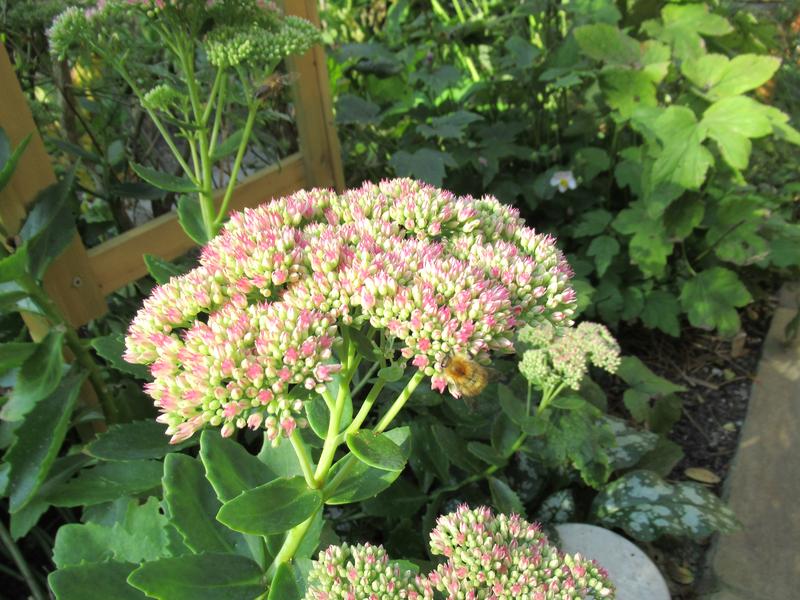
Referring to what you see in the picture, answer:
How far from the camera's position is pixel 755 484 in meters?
1.81

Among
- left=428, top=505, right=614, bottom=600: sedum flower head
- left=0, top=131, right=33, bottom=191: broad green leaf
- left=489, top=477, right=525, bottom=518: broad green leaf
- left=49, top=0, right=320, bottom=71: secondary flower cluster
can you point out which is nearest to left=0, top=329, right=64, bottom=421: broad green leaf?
left=0, top=131, right=33, bottom=191: broad green leaf

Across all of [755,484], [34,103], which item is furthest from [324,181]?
[755,484]

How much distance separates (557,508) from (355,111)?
138cm

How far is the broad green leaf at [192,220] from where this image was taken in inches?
48.5

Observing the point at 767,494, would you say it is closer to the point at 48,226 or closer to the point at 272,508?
the point at 272,508

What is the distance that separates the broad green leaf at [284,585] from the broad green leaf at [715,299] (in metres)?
1.70

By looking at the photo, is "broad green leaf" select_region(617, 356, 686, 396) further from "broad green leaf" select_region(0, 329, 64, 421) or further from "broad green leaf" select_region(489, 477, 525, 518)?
"broad green leaf" select_region(0, 329, 64, 421)

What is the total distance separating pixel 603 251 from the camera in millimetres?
2139

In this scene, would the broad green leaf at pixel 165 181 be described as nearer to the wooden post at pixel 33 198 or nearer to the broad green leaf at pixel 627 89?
the wooden post at pixel 33 198

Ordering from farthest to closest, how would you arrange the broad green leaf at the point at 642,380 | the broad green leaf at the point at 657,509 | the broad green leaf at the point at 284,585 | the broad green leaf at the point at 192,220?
the broad green leaf at the point at 642,380, the broad green leaf at the point at 657,509, the broad green leaf at the point at 192,220, the broad green leaf at the point at 284,585

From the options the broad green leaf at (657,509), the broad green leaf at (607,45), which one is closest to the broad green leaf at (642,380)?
the broad green leaf at (657,509)

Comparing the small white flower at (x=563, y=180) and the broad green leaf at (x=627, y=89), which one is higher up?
the broad green leaf at (x=627, y=89)

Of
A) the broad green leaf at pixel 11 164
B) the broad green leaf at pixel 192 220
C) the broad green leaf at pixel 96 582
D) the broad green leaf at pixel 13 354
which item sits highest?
the broad green leaf at pixel 11 164

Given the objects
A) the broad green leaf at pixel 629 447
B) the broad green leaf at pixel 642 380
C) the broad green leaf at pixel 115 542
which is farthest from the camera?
the broad green leaf at pixel 642 380
